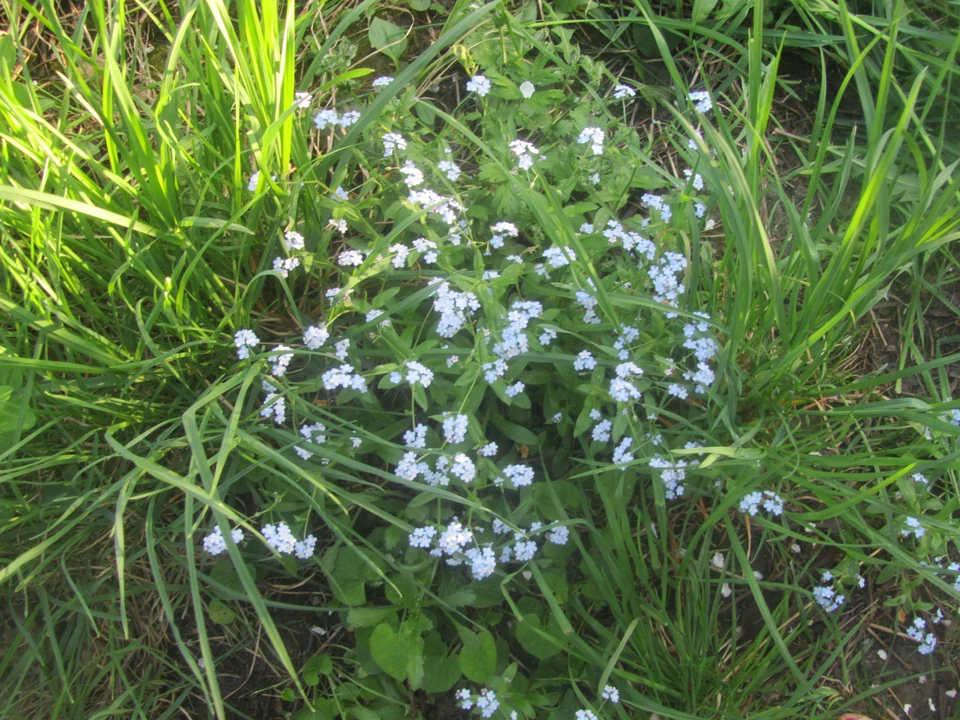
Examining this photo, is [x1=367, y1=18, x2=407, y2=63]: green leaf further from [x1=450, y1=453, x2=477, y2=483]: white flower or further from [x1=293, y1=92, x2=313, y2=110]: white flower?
[x1=450, y1=453, x2=477, y2=483]: white flower

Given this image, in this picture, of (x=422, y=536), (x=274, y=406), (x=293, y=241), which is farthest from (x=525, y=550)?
(x=293, y=241)

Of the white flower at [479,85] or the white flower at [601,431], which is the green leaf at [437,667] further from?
the white flower at [479,85]

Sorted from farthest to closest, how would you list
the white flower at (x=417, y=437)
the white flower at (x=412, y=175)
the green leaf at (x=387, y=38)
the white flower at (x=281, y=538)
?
the green leaf at (x=387, y=38)
the white flower at (x=412, y=175)
the white flower at (x=417, y=437)
the white flower at (x=281, y=538)

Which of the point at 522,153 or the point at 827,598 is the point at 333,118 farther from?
the point at 827,598

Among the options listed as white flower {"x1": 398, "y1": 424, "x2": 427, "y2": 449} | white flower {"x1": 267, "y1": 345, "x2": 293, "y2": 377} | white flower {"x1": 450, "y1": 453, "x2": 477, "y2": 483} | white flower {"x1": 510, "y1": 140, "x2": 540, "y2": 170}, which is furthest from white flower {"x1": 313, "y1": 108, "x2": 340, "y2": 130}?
white flower {"x1": 450, "y1": 453, "x2": 477, "y2": 483}

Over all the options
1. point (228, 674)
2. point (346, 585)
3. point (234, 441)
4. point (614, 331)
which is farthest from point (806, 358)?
point (228, 674)

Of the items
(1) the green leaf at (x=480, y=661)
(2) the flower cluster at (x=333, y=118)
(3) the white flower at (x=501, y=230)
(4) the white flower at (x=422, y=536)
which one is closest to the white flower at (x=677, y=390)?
(3) the white flower at (x=501, y=230)
